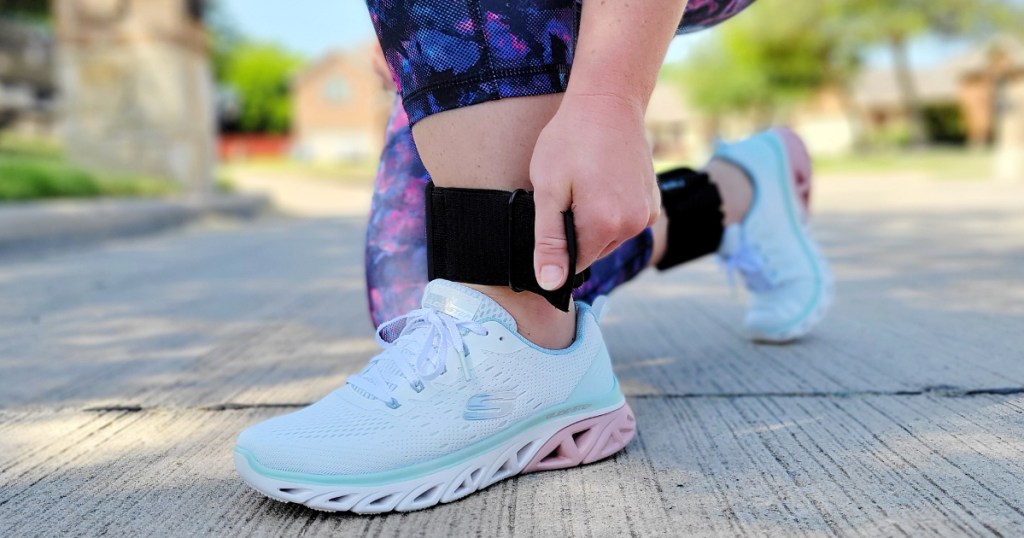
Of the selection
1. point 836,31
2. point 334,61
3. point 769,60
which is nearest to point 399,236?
point 836,31

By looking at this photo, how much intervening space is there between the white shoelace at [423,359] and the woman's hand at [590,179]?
140mm

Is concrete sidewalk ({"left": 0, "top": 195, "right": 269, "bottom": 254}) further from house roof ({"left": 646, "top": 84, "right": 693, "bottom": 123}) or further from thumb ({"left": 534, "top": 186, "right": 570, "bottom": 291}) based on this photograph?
house roof ({"left": 646, "top": 84, "right": 693, "bottom": 123})

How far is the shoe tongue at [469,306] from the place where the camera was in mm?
1003

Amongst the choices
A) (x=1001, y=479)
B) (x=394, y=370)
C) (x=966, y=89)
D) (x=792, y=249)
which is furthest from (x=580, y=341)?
(x=966, y=89)

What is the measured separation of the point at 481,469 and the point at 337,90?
5103 cm

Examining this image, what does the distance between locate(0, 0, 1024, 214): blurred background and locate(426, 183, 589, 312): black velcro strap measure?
2.63 feet

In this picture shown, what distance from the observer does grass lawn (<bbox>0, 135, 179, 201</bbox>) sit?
5.41m

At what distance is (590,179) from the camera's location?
2.85 ft

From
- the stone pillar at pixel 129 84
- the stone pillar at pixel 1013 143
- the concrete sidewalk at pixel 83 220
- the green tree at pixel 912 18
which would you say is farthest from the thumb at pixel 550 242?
the green tree at pixel 912 18

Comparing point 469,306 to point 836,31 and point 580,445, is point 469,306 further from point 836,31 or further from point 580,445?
point 836,31

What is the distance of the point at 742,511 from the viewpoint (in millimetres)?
895

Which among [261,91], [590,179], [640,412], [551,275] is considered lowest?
[640,412]

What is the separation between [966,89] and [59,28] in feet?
135

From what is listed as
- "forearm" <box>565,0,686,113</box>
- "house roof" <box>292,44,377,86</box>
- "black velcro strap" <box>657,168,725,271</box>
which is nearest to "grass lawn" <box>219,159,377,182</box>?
"black velcro strap" <box>657,168,725,271</box>
